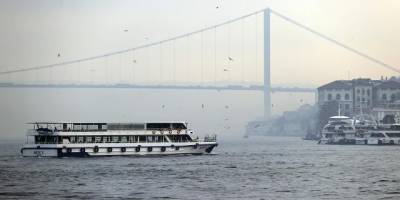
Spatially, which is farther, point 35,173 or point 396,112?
point 396,112

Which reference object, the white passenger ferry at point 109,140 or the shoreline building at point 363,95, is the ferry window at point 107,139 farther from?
the shoreline building at point 363,95

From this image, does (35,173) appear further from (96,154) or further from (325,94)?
(325,94)

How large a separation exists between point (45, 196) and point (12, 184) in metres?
8.25

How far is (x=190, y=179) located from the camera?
58719 millimetres

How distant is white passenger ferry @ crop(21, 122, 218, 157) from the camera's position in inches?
3172

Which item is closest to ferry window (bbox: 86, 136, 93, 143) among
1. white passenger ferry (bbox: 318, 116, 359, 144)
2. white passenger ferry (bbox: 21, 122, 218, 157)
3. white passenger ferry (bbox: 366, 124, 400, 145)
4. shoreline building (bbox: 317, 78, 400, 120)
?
white passenger ferry (bbox: 21, 122, 218, 157)

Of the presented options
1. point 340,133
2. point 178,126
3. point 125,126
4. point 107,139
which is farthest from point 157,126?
point 340,133

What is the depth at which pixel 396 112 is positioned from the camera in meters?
165

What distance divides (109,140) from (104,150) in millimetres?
1184

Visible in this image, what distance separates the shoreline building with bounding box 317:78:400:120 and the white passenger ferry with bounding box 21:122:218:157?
96.7 metres

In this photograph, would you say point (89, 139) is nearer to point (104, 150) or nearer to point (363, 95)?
point (104, 150)

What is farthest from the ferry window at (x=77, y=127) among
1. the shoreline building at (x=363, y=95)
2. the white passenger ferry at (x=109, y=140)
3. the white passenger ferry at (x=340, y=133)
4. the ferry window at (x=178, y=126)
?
the shoreline building at (x=363, y=95)

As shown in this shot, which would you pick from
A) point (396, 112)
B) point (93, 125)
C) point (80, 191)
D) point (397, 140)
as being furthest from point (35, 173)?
point (396, 112)

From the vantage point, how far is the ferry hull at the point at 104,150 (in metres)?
80.6
